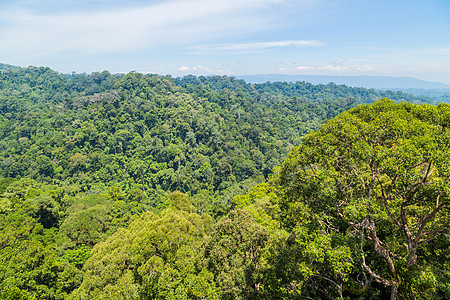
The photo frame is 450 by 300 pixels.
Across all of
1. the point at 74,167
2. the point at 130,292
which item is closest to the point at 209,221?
the point at 130,292

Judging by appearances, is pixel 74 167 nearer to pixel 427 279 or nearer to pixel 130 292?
pixel 130 292

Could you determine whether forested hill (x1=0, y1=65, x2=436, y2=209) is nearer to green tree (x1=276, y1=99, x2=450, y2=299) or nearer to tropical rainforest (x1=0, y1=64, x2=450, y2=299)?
tropical rainforest (x1=0, y1=64, x2=450, y2=299)

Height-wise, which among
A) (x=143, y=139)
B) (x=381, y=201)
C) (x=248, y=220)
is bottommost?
(x=143, y=139)

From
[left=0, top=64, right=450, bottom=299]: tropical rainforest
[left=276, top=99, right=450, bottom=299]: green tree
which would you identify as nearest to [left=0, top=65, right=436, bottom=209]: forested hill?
[left=0, top=64, right=450, bottom=299]: tropical rainforest

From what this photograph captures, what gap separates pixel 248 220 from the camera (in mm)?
10992

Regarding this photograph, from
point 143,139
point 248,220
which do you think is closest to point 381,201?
point 248,220

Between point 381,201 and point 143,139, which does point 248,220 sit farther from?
point 143,139

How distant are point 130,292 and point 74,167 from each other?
50177 millimetres

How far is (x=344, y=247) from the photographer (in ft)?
20.8

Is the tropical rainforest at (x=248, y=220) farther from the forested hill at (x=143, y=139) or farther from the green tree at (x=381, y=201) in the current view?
the forested hill at (x=143, y=139)

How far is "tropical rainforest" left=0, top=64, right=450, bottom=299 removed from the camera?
6480mm

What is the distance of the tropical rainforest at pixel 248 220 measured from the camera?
648 cm

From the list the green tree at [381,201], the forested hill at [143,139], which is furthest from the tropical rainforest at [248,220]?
the forested hill at [143,139]

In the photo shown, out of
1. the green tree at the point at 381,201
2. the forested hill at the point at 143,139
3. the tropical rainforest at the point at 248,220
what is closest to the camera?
the green tree at the point at 381,201
